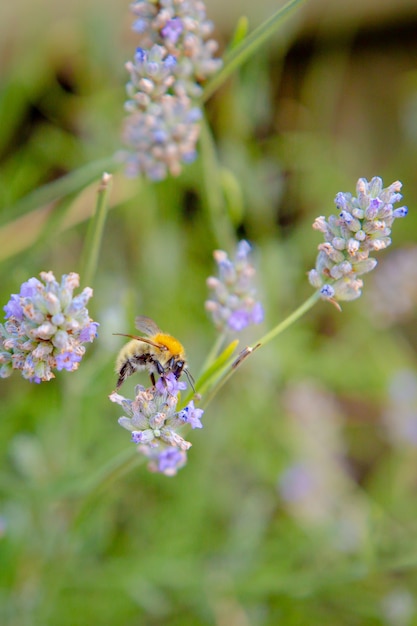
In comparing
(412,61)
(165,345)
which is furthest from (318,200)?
(165,345)

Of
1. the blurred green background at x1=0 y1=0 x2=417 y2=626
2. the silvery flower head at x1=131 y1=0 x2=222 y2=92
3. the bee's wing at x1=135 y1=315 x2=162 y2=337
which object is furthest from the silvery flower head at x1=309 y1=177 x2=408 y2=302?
the blurred green background at x1=0 y1=0 x2=417 y2=626

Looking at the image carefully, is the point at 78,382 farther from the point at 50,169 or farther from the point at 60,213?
the point at 50,169

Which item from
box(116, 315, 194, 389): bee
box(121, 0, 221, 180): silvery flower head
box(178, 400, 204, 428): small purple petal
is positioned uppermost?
box(121, 0, 221, 180): silvery flower head

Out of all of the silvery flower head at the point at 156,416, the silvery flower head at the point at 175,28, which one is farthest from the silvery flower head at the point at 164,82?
the silvery flower head at the point at 156,416

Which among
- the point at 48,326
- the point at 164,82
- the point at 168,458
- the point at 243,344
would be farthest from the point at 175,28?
the point at 243,344

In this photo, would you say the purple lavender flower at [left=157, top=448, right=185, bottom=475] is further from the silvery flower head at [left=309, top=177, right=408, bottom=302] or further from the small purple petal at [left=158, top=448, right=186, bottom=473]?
the silvery flower head at [left=309, top=177, right=408, bottom=302]

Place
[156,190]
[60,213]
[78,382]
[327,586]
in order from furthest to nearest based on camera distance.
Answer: [156,190], [327,586], [78,382], [60,213]

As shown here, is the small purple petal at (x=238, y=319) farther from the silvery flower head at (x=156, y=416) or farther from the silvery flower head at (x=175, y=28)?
the silvery flower head at (x=175, y=28)
